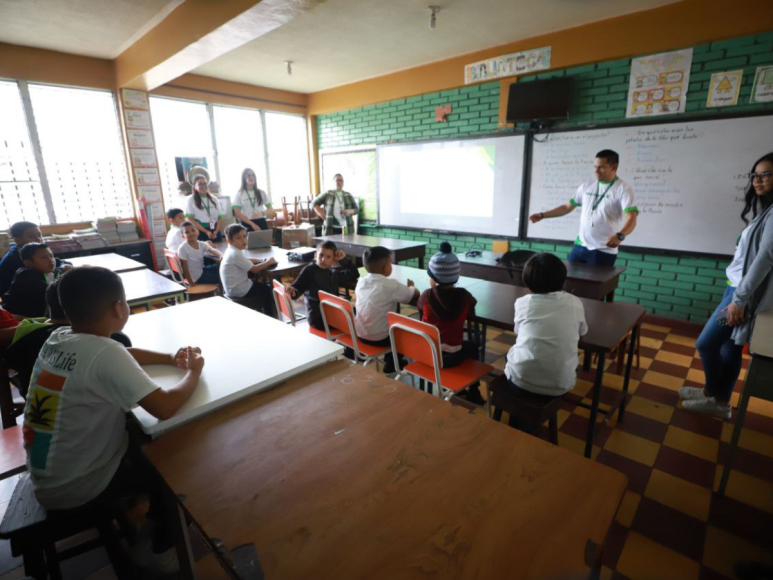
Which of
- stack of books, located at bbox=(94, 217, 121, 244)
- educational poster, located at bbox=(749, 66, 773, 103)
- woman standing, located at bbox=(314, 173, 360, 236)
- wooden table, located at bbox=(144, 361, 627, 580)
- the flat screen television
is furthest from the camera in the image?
woman standing, located at bbox=(314, 173, 360, 236)

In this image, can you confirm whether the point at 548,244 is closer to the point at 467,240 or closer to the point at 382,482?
the point at 467,240

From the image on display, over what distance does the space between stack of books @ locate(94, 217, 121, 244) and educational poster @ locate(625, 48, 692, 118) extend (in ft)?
19.7

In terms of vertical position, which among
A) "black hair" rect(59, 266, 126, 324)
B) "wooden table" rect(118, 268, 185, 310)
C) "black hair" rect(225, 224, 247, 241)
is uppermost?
"black hair" rect(59, 266, 126, 324)

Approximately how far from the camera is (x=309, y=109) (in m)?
7.14

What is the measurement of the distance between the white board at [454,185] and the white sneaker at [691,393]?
2660 mm

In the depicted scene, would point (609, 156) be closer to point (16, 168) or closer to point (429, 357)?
point (429, 357)

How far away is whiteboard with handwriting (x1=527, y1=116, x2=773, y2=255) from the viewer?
341cm

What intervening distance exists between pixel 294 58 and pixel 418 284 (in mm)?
3752

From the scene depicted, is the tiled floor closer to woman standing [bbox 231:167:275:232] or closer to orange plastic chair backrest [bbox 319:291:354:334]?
orange plastic chair backrest [bbox 319:291:354:334]

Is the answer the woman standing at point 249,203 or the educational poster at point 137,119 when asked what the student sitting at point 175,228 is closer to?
the woman standing at point 249,203

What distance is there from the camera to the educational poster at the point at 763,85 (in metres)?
3.20

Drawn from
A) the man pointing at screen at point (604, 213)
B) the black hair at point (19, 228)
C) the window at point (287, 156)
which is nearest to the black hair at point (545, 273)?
the man pointing at screen at point (604, 213)

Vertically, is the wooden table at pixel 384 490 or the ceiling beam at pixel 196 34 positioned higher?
the ceiling beam at pixel 196 34

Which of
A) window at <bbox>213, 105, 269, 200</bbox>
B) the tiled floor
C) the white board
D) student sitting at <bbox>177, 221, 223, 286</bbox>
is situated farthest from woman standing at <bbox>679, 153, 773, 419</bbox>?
window at <bbox>213, 105, 269, 200</bbox>
